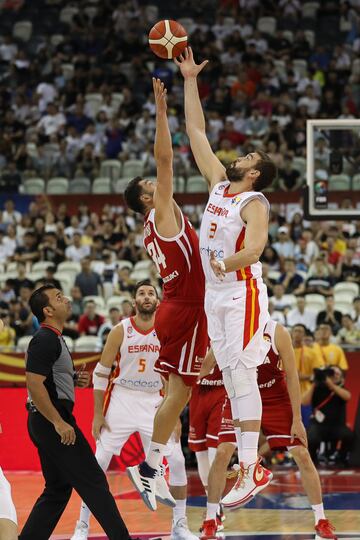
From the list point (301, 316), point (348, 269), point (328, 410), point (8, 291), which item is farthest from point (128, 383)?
point (8, 291)

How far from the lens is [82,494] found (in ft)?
27.4

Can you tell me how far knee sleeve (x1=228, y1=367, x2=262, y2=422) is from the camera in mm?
8156

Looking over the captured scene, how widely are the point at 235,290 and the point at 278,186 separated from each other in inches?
556

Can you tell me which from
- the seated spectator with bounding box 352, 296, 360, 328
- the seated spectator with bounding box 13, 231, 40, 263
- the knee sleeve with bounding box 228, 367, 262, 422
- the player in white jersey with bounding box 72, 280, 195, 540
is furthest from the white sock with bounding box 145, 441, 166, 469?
the seated spectator with bounding box 13, 231, 40, 263

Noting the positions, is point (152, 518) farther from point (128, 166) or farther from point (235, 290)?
point (128, 166)

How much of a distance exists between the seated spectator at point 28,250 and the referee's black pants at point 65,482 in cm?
1304

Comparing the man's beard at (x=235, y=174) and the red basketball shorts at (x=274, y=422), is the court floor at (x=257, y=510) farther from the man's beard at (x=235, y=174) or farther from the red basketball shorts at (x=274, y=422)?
the man's beard at (x=235, y=174)

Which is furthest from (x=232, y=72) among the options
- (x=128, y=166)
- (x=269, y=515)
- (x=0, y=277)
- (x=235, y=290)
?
(x=235, y=290)

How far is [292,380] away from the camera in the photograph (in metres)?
9.51

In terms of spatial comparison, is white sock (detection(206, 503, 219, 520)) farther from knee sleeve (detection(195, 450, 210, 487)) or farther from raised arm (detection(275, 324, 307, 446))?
knee sleeve (detection(195, 450, 210, 487))

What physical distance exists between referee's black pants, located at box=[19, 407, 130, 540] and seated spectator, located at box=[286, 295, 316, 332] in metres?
9.32

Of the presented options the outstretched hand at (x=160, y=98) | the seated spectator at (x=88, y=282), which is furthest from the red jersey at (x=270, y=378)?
the seated spectator at (x=88, y=282)

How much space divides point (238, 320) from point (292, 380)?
1609 millimetres

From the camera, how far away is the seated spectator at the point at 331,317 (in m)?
17.4
